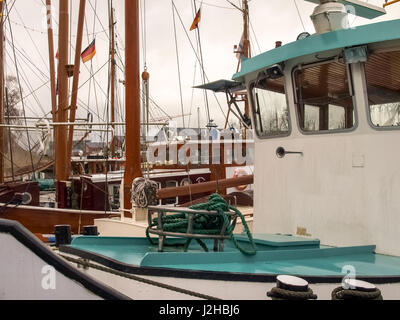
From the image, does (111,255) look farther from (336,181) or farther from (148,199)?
(148,199)

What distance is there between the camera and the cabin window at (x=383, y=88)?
180 inches

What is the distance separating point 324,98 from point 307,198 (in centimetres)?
115

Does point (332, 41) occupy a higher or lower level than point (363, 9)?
lower

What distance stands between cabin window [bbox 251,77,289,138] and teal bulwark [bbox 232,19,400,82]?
0.27 m

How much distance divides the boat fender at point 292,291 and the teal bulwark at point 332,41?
8.40 feet

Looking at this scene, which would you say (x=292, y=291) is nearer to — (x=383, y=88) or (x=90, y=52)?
(x=383, y=88)

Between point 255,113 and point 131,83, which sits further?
point 131,83

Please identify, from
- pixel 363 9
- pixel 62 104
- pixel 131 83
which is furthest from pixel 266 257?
pixel 62 104

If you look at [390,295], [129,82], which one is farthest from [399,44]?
[129,82]

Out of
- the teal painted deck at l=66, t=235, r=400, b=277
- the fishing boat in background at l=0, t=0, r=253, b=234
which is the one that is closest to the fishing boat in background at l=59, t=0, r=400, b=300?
the teal painted deck at l=66, t=235, r=400, b=277

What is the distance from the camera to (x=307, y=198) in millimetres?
5156

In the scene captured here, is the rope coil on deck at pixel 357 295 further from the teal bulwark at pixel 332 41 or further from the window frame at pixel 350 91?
the teal bulwark at pixel 332 41
